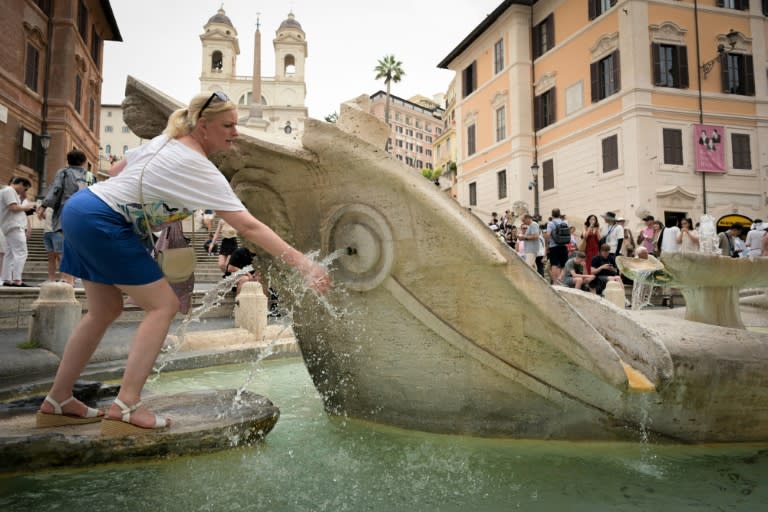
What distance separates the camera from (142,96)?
272 cm

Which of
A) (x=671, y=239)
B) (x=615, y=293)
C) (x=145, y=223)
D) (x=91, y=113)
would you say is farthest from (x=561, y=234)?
(x=91, y=113)

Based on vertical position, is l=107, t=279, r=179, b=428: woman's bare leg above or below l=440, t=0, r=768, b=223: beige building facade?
below

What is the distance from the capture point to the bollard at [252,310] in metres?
6.15

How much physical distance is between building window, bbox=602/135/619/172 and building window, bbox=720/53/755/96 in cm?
538

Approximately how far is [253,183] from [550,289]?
1.56 m

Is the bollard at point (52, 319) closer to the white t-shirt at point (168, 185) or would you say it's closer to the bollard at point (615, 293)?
the white t-shirt at point (168, 185)

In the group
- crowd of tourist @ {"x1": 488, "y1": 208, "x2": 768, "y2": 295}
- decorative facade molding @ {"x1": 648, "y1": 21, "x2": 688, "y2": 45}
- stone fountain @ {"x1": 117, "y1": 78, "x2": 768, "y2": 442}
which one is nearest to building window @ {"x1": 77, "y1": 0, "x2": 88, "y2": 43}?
crowd of tourist @ {"x1": 488, "y1": 208, "x2": 768, "y2": 295}

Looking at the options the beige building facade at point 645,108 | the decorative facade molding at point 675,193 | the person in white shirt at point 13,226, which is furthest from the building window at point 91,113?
the decorative facade molding at point 675,193

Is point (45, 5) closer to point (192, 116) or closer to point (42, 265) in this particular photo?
point (42, 265)

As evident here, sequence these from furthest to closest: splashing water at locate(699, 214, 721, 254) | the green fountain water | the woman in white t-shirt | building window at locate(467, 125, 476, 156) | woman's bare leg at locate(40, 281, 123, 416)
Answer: building window at locate(467, 125, 476, 156), splashing water at locate(699, 214, 721, 254), woman's bare leg at locate(40, 281, 123, 416), the woman in white t-shirt, the green fountain water

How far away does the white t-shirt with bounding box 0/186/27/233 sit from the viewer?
722 centimetres

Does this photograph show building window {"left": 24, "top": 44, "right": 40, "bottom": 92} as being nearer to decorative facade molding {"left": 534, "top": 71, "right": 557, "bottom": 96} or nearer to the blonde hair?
decorative facade molding {"left": 534, "top": 71, "right": 557, "bottom": 96}

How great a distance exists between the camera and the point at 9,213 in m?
7.35

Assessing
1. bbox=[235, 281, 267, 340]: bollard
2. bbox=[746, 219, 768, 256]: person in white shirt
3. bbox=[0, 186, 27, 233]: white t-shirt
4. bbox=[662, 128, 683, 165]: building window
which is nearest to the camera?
bbox=[235, 281, 267, 340]: bollard
